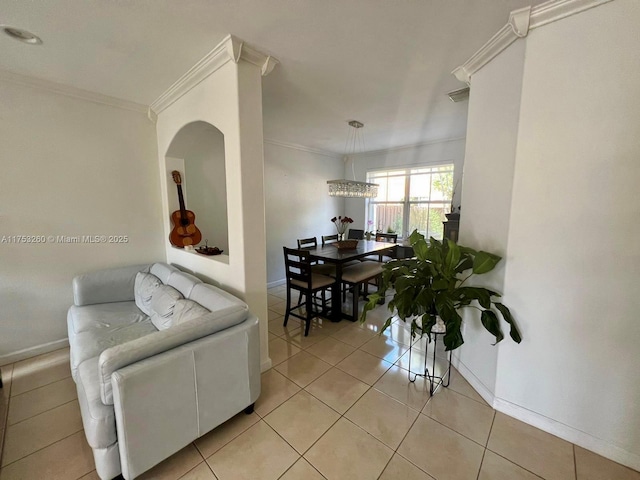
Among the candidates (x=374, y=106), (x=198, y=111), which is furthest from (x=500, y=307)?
(x=198, y=111)

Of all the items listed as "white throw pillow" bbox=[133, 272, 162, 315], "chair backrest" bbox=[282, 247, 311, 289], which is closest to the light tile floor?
"white throw pillow" bbox=[133, 272, 162, 315]

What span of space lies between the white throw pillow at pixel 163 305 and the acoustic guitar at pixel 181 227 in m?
0.76

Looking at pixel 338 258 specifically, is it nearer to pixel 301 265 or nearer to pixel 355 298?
pixel 301 265

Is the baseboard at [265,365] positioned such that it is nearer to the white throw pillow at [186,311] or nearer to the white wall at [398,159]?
the white throw pillow at [186,311]

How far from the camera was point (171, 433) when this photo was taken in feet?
4.64

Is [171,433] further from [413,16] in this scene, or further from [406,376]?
[413,16]

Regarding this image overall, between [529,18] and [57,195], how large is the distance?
13.2ft

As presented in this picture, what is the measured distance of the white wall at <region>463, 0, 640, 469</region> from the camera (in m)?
1.36

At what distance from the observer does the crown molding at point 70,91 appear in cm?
223

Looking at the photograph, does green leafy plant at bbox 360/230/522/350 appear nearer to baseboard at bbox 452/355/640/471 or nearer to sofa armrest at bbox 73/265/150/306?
baseboard at bbox 452/355/640/471

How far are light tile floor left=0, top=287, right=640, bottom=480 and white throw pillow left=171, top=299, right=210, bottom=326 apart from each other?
A: 2.51 ft

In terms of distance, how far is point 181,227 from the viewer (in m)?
3.05

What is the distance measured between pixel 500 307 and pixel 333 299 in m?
1.95

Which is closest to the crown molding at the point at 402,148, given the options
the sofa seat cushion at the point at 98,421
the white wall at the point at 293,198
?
the white wall at the point at 293,198
